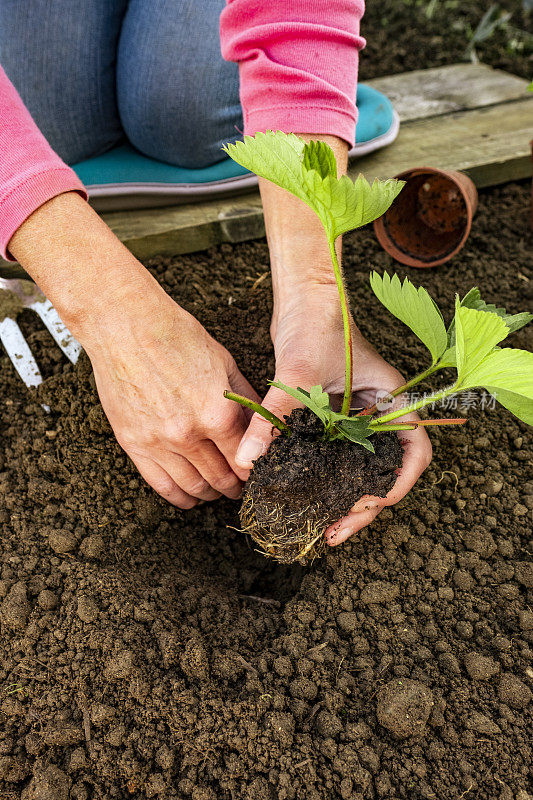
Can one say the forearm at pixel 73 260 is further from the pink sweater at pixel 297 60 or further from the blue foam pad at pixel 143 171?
the blue foam pad at pixel 143 171

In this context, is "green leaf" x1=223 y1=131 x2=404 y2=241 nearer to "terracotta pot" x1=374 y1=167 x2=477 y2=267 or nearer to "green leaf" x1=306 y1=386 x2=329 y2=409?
"green leaf" x1=306 y1=386 x2=329 y2=409

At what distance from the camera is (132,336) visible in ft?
3.57

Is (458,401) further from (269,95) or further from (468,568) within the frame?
(269,95)

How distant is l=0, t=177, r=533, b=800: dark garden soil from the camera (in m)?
0.93

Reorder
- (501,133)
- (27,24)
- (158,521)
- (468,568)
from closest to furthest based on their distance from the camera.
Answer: (468,568) → (158,521) → (27,24) → (501,133)

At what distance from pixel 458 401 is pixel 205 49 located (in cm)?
117

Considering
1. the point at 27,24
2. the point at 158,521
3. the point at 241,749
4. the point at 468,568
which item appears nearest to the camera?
the point at 241,749

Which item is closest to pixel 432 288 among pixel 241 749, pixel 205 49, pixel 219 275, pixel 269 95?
pixel 219 275

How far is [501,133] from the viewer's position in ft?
6.80

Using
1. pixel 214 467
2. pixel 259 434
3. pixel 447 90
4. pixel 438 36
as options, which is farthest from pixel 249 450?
pixel 438 36

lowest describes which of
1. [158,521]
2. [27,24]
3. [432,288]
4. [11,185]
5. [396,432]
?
[158,521]

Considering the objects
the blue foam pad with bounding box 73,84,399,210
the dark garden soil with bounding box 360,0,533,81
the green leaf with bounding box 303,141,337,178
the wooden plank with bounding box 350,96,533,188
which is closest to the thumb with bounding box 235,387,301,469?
the green leaf with bounding box 303,141,337,178

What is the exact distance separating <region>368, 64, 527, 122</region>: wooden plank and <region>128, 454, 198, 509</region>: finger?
164 centimetres

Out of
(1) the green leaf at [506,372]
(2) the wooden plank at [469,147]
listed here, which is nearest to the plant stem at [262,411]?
(1) the green leaf at [506,372]
